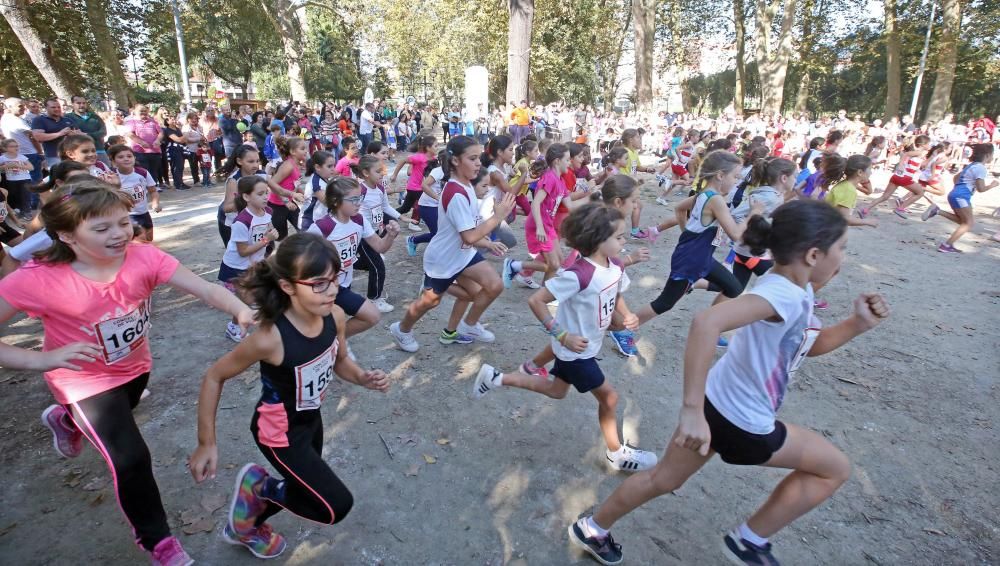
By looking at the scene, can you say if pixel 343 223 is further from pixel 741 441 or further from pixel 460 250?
pixel 741 441

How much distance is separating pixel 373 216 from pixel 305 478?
162 inches

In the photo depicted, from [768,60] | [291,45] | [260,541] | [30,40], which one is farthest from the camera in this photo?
[768,60]

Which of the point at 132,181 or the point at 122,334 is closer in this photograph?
the point at 122,334

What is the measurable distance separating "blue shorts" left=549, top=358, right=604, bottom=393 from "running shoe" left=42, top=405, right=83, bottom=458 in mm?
2623

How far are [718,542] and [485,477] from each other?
1.35 metres

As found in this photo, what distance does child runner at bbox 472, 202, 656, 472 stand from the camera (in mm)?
2910

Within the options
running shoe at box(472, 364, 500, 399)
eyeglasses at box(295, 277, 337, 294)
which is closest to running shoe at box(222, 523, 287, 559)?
eyeglasses at box(295, 277, 337, 294)

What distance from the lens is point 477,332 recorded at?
197 inches

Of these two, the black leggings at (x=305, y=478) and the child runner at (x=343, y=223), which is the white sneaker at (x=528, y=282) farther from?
the black leggings at (x=305, y=478)

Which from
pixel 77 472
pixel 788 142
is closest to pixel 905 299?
pixel 77 472

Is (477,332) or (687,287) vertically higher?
(687,287)

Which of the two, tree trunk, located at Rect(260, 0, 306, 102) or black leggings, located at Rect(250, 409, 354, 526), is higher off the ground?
tree trunk, located at Rect(260, 0, 306, 102)

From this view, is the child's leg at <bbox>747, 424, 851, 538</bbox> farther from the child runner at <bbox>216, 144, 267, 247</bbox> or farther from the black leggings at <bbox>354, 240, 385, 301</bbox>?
the child runner at <bbox>216, 144, 267, 247</bbox>

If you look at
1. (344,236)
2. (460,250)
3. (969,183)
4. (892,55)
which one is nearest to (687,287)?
(460,250)
